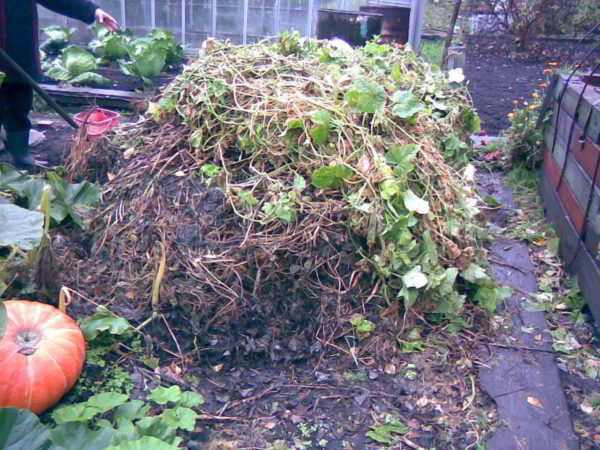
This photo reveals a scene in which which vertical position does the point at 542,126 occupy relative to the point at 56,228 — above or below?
above

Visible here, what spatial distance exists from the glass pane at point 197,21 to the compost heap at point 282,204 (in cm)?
478

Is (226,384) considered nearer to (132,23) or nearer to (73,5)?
(73,5)

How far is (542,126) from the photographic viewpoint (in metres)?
4.50

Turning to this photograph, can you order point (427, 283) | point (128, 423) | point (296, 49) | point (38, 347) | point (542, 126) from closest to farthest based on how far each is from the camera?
point (128, 423), point (38, 347), point (427, 283), point (296, 49), point (542, 126)

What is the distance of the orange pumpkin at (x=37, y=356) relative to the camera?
7.07 ft

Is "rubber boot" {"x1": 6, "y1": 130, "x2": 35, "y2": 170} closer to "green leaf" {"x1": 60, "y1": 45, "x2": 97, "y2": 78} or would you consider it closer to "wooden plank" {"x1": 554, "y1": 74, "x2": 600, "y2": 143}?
"green leaf" {"x1": 60, "y1": 45, "x2": 97, "y2": 78}

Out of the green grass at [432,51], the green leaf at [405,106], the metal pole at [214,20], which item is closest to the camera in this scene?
the green leaf at [405,106]

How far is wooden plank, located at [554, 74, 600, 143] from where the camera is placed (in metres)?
3.24

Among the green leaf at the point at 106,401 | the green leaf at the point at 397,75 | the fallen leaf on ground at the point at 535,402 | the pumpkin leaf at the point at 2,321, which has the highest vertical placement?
the green leaf at the point at 397,75

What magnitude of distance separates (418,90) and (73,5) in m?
2.45

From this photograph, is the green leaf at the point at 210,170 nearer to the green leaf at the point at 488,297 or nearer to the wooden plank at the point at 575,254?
the green leaf at the point at 488,297

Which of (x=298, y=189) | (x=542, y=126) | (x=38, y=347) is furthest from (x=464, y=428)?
(x=542, y=126)

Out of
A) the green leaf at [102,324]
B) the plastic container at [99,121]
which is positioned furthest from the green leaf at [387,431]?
the plastic container at [99,121]

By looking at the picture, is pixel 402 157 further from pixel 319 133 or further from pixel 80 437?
pixel 80 437
